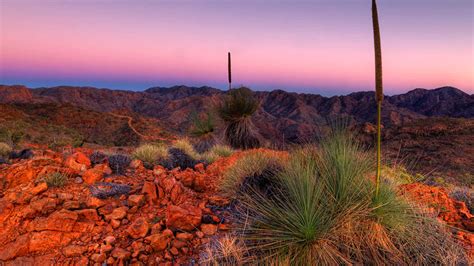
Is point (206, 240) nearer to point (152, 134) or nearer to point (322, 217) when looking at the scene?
point (322, 217)

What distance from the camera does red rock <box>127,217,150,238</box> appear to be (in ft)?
12.1

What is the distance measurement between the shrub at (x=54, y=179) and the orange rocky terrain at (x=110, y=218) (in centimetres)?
9

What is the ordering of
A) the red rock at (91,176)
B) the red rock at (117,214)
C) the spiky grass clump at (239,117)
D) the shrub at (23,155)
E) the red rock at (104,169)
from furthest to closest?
the spiky grass clump at (239,117) < the shrub at (23,155) < the red rock at (104,169) < the red rock at (91,176) < the red rock at (117,214)

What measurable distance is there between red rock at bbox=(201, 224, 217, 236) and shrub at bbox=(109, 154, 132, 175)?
9.94 feet

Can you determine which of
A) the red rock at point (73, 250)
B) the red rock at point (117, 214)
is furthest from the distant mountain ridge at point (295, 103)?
the red rock at point (73, 250)

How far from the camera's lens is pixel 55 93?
75500 mm

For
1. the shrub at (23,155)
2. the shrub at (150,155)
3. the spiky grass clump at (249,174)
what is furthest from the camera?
the shrub at (150,155)

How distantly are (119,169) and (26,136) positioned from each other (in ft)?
59.0

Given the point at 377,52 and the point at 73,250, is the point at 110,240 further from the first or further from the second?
the point at 377,52

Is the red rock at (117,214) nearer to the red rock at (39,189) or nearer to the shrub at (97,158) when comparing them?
the red rock at (39,189)

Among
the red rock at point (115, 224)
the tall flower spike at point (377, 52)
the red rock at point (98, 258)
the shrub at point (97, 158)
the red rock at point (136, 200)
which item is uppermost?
the tall flower spike at point (377, 52)

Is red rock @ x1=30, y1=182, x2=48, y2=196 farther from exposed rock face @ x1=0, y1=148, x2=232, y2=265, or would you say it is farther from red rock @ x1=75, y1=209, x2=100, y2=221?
red rock @ x1=75, y1=209, x2=100, y2=221

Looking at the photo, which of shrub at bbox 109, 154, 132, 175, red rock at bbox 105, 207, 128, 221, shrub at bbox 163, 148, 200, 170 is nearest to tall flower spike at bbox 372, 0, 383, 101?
red rock at bbox 105, 207, 128, 221

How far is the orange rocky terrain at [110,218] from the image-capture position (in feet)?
11.5
